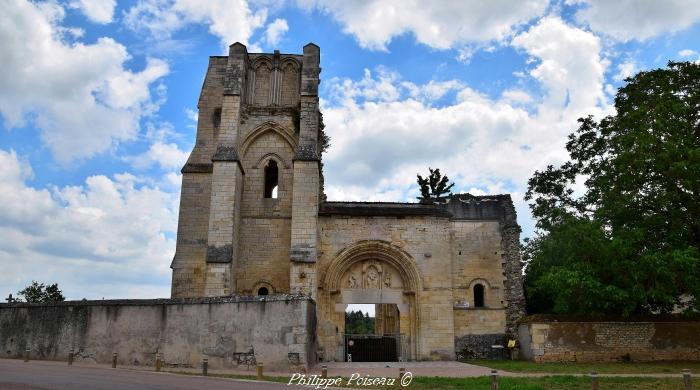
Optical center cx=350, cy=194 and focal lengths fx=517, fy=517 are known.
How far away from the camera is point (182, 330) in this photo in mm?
13781

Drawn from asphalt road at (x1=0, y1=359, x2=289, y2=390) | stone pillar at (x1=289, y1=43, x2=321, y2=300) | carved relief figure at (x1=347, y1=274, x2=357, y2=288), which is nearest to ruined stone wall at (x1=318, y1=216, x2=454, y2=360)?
carved relief figure at (x1=347, y1=274, x2=357, y2=288)

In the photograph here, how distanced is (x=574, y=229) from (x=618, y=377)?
5600 mm

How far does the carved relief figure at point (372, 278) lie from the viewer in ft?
66.3

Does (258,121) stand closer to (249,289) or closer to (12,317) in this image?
(249,289)

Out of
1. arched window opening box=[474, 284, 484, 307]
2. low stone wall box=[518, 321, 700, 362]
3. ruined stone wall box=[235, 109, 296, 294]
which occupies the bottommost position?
low stone wall box=[518, 321, 700, 362]

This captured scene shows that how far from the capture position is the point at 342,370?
1401 cm

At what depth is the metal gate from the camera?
18891mm

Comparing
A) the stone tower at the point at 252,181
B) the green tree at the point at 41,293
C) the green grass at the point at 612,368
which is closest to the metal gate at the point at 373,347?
the stone tower at the point at 252,181

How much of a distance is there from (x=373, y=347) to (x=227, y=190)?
786 centimetres

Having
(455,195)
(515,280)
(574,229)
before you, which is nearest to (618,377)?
(574,229)

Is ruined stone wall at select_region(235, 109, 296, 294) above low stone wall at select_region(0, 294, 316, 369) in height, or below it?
above

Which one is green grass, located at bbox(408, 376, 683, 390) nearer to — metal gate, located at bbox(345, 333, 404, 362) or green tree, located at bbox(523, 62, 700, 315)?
green tree, located at bbox(523, 62, 700, 315)

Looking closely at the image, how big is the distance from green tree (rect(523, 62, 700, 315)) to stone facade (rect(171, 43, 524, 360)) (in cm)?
372

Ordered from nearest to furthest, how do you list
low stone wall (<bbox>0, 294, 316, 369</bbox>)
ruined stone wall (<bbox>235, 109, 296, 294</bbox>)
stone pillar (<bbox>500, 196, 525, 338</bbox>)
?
low stone wall (<bbox>0, 294, 316, 369</bbox>) → ruined stone wall (<bbox>235, 109, 296, 294</bbox>) → stone pillar (<bbox>500, 196, 525, 338</bbox>)
